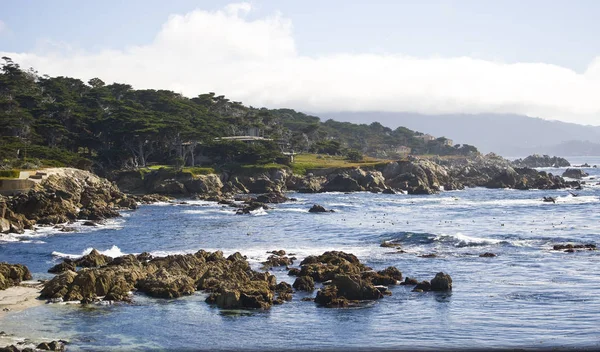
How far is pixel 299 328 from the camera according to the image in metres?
27.2

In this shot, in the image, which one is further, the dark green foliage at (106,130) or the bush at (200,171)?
the bush at (200,171)

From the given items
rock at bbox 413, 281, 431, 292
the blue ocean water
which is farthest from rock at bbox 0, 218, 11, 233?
rock at bbox 413, 281, 431, 292

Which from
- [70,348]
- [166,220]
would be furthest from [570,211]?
[70,348]

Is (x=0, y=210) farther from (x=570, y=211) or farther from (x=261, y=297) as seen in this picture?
(x=570, y=211)

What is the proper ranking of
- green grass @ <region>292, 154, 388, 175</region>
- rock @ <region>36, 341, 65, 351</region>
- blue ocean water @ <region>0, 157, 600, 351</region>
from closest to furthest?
rock @ <region>36, 341, 65, 351</region>, blue ocean water @ <region>0, 157, 600, 351</region>, green grass @ <region>292, 154, 388, 175</region>

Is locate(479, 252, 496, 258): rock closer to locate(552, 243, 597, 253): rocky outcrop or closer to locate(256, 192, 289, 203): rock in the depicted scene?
locate(552, 243, 597, 253): rocky outcrop

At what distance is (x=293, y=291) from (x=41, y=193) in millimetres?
40603

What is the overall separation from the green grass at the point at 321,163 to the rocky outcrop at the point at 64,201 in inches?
1751

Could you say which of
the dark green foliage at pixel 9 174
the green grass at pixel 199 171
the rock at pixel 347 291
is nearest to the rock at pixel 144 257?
the rock at pixel 347 291

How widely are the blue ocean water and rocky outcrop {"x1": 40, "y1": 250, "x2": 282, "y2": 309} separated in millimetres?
897

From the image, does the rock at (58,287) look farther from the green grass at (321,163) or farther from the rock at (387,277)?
the green grass at (321,163)

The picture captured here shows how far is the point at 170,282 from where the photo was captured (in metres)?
33.7

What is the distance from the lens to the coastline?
29644mm

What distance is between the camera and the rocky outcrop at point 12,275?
112ft
